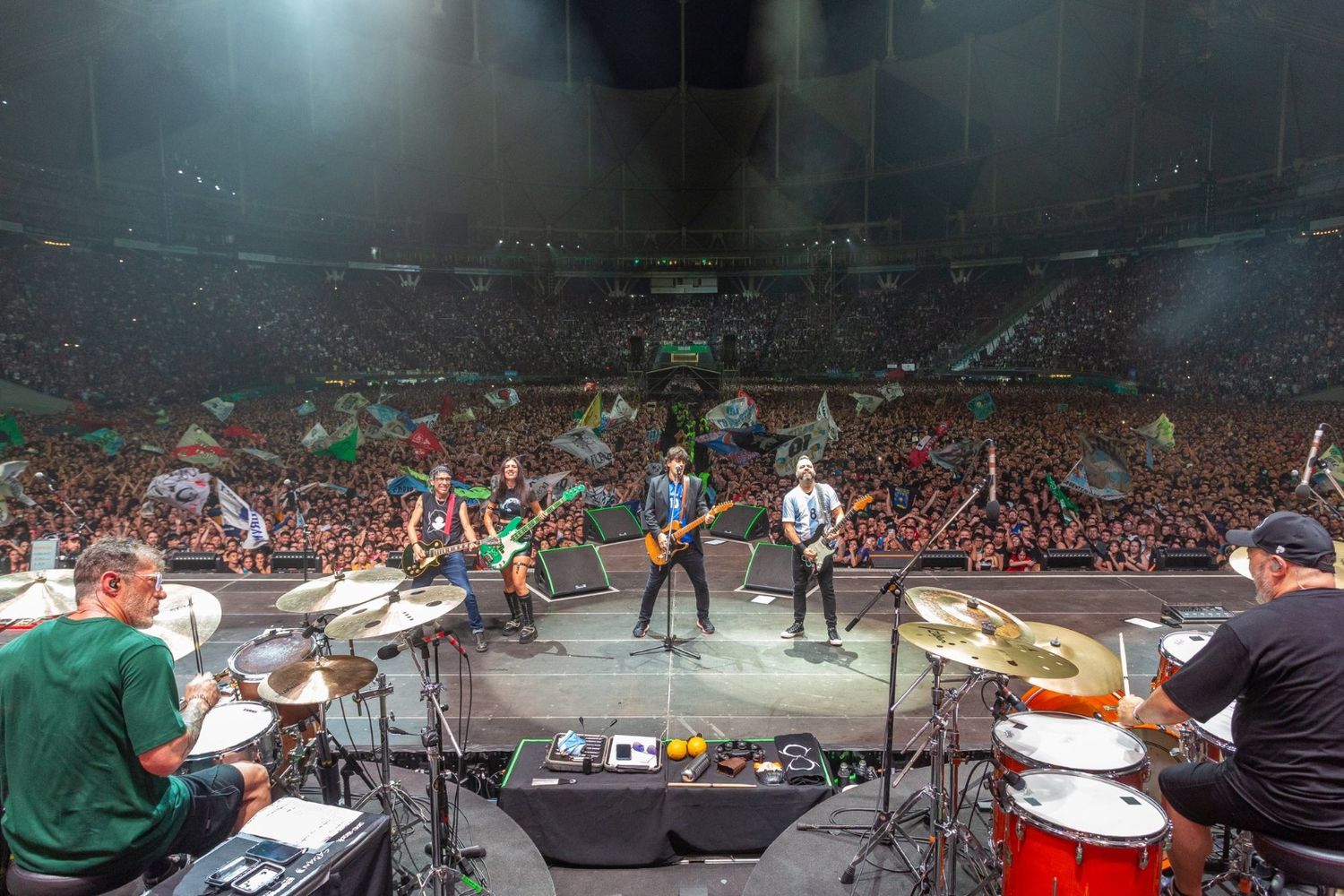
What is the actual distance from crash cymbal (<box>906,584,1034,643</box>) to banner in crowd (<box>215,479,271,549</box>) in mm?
8930

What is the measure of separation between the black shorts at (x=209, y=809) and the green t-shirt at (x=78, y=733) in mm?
343

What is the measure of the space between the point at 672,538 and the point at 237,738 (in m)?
3.84

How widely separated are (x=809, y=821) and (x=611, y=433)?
1129 cm

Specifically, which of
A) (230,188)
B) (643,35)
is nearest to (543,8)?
(643,35)

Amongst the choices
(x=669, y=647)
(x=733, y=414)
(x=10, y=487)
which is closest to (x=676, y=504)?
(x=669, y=647)

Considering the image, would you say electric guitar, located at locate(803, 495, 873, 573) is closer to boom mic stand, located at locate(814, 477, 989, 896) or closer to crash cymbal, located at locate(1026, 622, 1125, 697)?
boom mic stand, located at locate(814, 477, 989, 896)

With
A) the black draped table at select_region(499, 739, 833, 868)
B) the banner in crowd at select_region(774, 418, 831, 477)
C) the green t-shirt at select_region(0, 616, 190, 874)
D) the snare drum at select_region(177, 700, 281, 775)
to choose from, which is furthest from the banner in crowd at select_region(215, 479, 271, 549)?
the green t-shirt at select_region(0, 616, 190, 874)

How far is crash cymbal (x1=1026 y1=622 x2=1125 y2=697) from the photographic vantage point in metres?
3.19

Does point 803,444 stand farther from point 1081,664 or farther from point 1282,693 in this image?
point 1282,693

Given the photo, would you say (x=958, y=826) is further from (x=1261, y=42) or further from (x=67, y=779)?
(x=1261, y=42)

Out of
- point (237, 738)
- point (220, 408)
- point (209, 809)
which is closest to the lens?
point (209, 809)

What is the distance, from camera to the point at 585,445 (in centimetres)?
1179

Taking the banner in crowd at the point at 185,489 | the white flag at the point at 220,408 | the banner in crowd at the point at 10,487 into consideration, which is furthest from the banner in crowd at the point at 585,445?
the banner in crowd at the point at 10,487

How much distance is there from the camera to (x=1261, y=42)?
22156 mm
